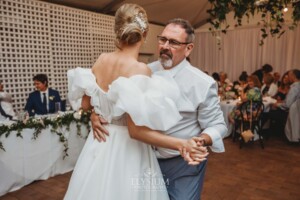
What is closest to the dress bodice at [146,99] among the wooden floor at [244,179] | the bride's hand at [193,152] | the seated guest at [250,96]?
the bride's hand at [193,152]

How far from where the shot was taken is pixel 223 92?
19.5 ft

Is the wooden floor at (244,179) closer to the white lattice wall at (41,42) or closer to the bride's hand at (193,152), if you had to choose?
the bride's hand at (193,152)

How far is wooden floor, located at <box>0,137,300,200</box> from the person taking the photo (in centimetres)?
291

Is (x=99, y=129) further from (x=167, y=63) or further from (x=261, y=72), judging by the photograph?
(x=261, y=72)

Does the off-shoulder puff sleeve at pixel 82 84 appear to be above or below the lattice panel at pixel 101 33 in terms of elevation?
below

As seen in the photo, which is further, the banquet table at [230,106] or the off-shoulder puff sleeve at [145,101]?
the banquet table at [230,106]

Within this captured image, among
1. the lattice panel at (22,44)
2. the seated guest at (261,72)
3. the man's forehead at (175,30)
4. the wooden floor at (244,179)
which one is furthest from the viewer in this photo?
the seated guest at (261,72)

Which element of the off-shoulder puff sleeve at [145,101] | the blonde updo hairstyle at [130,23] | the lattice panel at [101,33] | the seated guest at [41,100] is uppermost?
the lattice panel at [101,33]

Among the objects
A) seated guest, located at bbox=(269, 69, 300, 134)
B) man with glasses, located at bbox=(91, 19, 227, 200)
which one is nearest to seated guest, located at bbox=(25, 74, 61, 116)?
man with glasses, located at bbox=(91, 19, 227, 200)

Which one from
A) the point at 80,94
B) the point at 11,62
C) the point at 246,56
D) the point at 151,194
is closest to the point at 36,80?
the point at 11,62

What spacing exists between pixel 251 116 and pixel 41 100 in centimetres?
359

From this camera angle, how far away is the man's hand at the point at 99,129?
124 cm

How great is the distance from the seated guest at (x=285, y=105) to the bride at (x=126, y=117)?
4.30 m

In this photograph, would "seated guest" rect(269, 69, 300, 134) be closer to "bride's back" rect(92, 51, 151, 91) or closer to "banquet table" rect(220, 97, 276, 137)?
"banquet table" rect(220, 97, 276, 137)
